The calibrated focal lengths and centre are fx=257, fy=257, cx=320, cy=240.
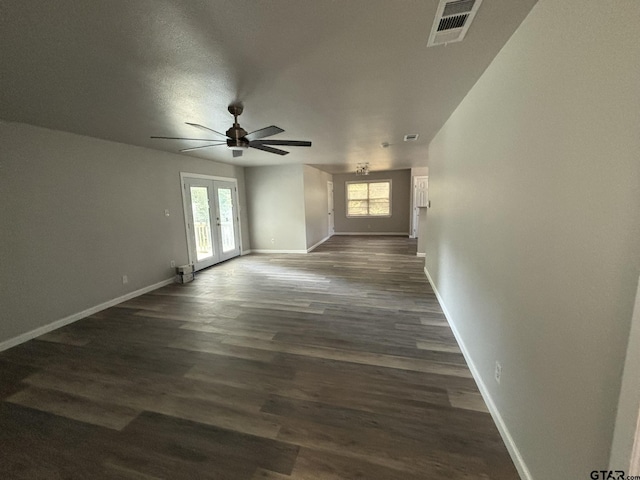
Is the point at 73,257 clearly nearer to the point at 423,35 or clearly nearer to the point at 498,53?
the point at 423,35

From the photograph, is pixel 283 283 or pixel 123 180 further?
pixel 283 283

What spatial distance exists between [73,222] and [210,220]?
2.75 metres

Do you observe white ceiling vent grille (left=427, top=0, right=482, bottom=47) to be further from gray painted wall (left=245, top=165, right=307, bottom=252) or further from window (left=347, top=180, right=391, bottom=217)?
window (left=347, top=180, right=391, bottom=217)

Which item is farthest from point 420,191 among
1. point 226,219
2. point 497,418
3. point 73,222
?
point 73,222

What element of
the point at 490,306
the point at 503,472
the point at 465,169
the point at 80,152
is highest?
the point at 80,152

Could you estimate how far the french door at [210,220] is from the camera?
5.55 metres

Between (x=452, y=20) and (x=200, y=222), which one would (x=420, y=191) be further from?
(x=452, y=20)

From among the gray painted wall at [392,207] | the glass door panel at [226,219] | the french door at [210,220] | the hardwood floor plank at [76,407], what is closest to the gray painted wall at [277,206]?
the french door at [210,220]

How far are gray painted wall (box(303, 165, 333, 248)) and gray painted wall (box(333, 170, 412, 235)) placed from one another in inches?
37.2

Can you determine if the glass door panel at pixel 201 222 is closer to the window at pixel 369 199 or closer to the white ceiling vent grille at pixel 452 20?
the white ceiling vent grille at pixel 452 20

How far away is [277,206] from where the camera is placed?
23.9 ft

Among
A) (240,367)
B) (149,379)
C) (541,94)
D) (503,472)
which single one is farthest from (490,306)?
(149,379)

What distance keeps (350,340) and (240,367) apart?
1139 mm

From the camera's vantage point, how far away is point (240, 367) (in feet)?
7.78
